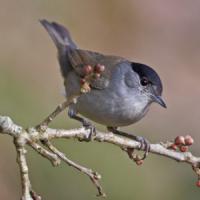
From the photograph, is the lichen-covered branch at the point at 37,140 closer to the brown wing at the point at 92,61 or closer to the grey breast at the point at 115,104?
the grey breast at the point at 115,104

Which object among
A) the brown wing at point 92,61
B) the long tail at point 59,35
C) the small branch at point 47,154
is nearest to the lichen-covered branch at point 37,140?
the small branch at point 47,154

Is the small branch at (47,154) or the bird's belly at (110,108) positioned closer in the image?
the small branch at (47,154)

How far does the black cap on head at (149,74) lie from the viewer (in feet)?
17.9

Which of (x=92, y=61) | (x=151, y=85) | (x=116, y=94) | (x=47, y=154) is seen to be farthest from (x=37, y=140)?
(x=92, y=61)

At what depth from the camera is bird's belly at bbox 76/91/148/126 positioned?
17.1 ft

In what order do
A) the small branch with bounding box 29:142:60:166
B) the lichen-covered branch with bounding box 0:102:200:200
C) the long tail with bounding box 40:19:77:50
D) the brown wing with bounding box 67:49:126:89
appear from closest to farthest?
1. the lichen-covered branch with bounding box 0:102:200:200
2. the small branch with bounding box 29:142:60:166
3. the brown wing with bounding box 67:49:126:89
4. the long tail with bounding box 40:19:77:50

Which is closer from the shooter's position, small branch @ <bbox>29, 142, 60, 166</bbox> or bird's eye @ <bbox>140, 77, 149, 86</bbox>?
small branch @ <bbox>29, 142, 60, 166</bbox>

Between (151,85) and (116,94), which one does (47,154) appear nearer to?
(116,94)

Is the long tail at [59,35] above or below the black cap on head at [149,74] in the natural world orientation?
above

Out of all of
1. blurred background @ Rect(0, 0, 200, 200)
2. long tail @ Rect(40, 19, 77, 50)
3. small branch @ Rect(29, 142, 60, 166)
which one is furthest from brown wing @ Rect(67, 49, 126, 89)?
small branch @ Rect(29, 142, 60, 166)

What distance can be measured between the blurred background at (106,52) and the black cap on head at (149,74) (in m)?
1.98

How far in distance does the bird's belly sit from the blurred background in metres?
2.13

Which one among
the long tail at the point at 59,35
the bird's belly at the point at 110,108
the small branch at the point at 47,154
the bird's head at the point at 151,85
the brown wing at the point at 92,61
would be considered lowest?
the small branch at the point at 47,154

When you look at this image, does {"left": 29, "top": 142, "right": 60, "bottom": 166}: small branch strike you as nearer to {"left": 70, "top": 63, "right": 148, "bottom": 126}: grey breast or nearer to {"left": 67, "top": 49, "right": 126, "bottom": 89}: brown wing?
{"left": 70, "top": 63, "right": 148, "bottom": 126}: grey breast
